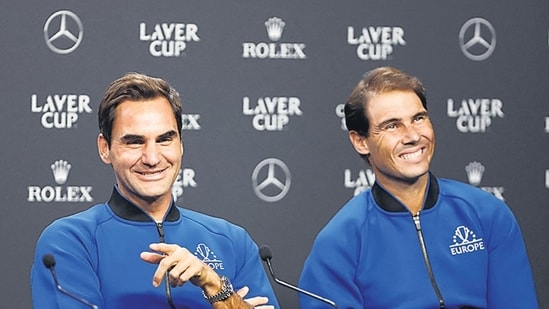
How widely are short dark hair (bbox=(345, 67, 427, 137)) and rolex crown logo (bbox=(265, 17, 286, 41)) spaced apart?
885 millimetres

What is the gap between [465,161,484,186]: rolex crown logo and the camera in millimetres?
4211

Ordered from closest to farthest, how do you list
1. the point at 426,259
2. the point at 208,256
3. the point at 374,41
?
1. the point at 208,256
2. the point at 426,259
3. the point at 374,41

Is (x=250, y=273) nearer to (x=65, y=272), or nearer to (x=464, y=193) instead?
(x=65, y=272)

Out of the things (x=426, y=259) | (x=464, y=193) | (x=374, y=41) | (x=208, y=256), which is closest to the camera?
(x=208, y=256)

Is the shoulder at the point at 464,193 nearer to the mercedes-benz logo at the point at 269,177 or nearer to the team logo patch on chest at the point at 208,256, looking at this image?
the team logo patch on chest at the point at 208,256

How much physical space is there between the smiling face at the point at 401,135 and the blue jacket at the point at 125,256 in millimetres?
464

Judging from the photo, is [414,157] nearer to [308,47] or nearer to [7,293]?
[308,47]

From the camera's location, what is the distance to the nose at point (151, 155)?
9.62 ft

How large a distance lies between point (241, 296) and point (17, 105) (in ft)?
4.97

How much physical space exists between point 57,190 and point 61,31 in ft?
1.88

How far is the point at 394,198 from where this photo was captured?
325 centimetres

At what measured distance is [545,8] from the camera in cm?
427

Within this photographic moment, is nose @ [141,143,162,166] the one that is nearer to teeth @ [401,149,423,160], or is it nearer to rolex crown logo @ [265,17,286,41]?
teeth @ [401,149,423,160]

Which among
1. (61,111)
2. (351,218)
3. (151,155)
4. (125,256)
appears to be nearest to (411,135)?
(351,218)
